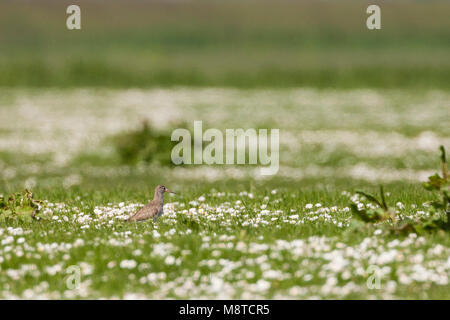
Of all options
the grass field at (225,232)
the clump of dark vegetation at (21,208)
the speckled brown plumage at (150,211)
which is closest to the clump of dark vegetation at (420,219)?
the grass field at (225,232)

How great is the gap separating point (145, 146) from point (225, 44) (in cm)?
7140

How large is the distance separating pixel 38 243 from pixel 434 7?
405ft

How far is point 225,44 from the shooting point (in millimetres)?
94000

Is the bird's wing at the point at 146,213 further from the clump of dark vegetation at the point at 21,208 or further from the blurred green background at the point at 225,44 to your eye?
the blurred green background at the point at 225,44

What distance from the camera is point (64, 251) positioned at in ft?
33.7

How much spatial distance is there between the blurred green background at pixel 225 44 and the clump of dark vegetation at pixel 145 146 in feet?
101

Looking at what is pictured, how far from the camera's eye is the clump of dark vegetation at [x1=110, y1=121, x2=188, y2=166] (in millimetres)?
23859

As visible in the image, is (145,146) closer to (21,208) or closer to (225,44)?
(21,208)

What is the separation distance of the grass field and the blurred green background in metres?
28.3

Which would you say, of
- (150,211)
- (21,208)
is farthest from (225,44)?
(150,211)

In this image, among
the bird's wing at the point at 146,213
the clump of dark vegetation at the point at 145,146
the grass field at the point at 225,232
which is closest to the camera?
the grass field at the point at 225,232

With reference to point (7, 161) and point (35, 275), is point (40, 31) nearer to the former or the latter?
point (7, 161)

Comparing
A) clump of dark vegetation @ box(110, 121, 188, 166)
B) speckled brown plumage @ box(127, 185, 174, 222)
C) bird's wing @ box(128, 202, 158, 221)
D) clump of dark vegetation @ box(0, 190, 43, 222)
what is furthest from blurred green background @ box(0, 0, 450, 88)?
bird's wing @ box(128, 202, 158, 221)

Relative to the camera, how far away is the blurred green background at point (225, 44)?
5584 centimetres
